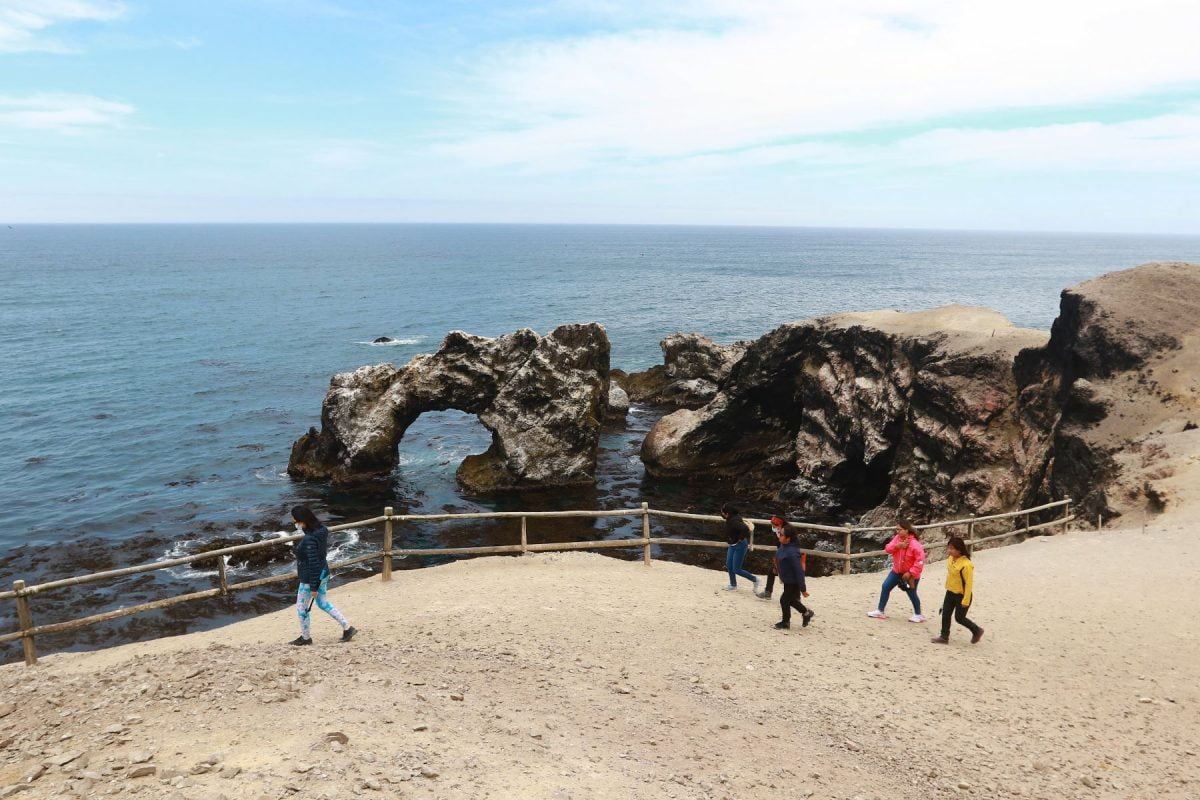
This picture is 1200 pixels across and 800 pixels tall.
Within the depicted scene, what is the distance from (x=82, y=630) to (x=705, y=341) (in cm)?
Answer: 3820

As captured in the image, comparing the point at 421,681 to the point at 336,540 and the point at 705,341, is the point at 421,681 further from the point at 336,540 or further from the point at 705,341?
the point at 705,341

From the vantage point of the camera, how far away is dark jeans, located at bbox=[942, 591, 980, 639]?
41.8ft

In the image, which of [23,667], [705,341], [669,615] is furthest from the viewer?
[705,341]

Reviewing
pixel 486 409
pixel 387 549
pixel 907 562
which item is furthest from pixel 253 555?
pixel 907 562

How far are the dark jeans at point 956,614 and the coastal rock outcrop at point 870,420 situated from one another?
14.0 meters

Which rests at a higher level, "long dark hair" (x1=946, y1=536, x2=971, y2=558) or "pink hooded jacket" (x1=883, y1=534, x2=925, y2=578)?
"long dark hair" (x1=946, y1=536, x2=971, y2=558)

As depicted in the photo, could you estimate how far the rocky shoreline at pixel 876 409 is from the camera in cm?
2269

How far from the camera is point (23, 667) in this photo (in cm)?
1255

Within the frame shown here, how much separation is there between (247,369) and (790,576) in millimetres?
55186

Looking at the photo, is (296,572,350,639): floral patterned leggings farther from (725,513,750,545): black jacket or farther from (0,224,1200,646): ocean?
(0,224,1200,646): ocean

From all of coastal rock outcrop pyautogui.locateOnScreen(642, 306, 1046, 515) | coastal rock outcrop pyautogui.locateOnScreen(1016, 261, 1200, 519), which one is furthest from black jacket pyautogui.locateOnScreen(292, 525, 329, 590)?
coastal rock outcrop pyautogui.locateOnScreen(642, 306, 1046, 515)

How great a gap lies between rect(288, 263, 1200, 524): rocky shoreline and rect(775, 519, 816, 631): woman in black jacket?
37.8 feet

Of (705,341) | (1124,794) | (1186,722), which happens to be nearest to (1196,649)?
(1186,722)

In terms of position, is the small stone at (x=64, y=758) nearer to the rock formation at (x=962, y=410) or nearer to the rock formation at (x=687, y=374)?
the rock formation at (x=962, y=410)
